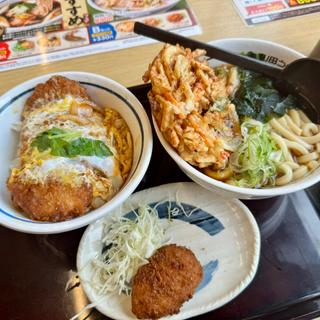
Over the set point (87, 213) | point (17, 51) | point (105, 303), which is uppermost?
point (17, 51)

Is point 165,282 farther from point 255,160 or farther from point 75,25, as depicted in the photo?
point 75,25

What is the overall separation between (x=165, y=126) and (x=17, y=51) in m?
1.02

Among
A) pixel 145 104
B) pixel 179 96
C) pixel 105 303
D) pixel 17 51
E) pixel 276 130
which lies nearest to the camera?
pixel 105 303

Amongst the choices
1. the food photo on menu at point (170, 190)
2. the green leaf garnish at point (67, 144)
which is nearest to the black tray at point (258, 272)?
the food photo on menu at point (170, 190)

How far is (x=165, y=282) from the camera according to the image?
0.97 meters

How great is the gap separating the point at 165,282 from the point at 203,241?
0.19 m

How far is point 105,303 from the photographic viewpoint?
0.99m

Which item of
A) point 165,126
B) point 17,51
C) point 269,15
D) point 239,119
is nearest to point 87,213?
point 165,126

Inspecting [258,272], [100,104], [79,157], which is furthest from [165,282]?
[100,104]

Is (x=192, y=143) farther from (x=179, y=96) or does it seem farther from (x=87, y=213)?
(x=87, y=213)

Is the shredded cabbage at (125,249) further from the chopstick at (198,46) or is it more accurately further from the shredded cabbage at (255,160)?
the chopstick at (198,46)

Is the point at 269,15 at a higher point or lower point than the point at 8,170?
higher

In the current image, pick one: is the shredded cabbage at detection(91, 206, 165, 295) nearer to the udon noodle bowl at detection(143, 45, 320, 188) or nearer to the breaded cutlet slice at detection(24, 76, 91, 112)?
the udon noodle bowl at detection(143, 45, 320, 188)

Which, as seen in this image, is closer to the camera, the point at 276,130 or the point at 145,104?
the point at 276,130
